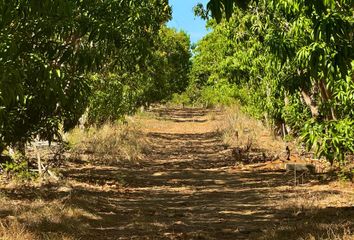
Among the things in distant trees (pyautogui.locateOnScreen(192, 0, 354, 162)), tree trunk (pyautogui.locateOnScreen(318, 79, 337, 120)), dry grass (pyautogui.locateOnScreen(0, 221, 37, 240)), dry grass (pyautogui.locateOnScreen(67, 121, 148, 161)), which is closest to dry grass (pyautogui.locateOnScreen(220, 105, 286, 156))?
distant trees (pyautogui.locateOnScreen(192, 0, 354, 162))

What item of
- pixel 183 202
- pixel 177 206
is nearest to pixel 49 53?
pixel 177 206

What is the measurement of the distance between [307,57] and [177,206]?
4.22 metres

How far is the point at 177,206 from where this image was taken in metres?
9.63

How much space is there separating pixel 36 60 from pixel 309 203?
5.06 meters

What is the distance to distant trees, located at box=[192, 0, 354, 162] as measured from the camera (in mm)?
4805

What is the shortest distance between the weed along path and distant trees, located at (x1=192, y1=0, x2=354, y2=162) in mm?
1122

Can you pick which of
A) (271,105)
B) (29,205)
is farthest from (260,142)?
(29,205)

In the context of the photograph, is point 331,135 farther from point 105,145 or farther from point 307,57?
point 105,145

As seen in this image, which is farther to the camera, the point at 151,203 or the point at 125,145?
the point at 125,145

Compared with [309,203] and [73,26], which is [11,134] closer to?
[73,26]

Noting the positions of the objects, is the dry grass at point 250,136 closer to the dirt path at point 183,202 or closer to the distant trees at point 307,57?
the distant trees at point 307,57

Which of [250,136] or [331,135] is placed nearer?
[331,135]

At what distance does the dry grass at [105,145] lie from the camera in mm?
15445

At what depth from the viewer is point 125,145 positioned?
56.2 ft
